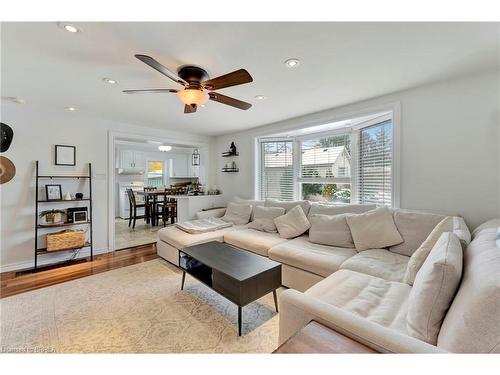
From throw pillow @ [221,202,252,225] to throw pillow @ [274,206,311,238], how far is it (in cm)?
83

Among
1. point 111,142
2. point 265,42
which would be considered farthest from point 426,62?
point 111,142

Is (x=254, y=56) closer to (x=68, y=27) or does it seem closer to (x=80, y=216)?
(x=68, y=27)

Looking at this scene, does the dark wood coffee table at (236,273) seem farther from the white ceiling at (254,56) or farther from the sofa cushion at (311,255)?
the white ceiling at (254,56)

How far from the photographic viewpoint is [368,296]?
1490 millimetres

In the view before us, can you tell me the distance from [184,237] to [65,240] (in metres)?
1.73

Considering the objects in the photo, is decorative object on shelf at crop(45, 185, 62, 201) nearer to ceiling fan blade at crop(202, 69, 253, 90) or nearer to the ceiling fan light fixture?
the ceiling fan light fixture

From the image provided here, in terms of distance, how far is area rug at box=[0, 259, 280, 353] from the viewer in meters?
1.63

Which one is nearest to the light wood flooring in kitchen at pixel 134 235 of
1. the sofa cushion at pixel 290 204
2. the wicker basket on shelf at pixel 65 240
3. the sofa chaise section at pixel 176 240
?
the wicker basket on shelf at pixel 65 240

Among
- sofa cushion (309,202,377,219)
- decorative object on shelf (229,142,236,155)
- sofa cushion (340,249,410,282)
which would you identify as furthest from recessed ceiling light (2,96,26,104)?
sofa cushion (340,249,410,282)

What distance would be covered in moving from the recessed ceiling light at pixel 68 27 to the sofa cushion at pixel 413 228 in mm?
3271

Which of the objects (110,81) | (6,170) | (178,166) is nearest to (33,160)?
(6,170)

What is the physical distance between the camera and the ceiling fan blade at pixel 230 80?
1.64 m

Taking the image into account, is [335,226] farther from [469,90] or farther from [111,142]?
[111,142]
